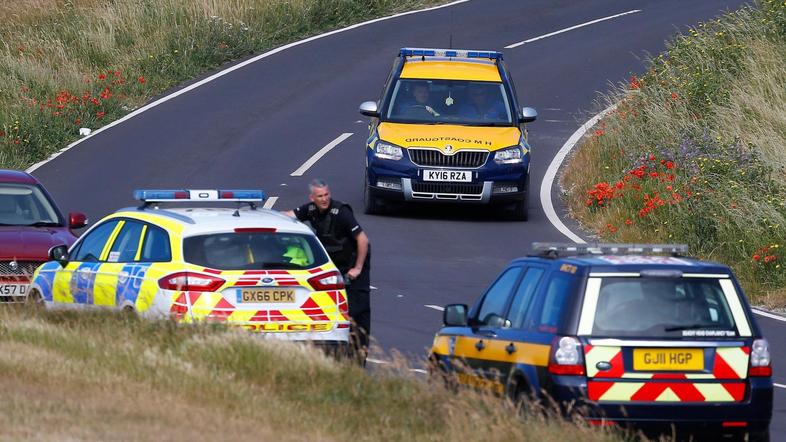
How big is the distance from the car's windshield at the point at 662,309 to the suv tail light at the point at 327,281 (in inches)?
136

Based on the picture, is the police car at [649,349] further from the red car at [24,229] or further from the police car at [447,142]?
the police car at [447,142]

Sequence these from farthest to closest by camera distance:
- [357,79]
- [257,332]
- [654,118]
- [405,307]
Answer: [357,79]
[654,118]
[405,307]
[257,332]

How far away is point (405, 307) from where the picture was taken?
681 inches

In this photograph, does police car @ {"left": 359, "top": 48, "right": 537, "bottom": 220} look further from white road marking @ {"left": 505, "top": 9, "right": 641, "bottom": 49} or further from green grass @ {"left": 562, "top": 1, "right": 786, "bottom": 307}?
white road marking @ {"left": 505, "top": 9, "right": 641, "bottom": 49}

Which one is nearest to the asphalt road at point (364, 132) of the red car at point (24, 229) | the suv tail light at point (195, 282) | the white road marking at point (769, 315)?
the white road marking at point (769, 315)

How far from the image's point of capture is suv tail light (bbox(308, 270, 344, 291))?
42.3 feet

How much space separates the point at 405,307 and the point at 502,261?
11.5ft

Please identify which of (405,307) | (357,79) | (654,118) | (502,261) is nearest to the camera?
(405,307)

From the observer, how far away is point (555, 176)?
2714 centimetres

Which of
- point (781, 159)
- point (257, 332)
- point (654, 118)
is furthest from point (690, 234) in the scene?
point (257, 332)

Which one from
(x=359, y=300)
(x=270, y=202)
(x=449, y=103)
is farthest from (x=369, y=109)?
(x=359, y=300)

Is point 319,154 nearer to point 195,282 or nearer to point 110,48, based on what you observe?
point 110,48

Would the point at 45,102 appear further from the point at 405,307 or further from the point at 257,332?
the point at 257,332

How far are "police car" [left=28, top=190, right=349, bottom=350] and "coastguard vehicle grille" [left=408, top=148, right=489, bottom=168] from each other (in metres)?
9.89
